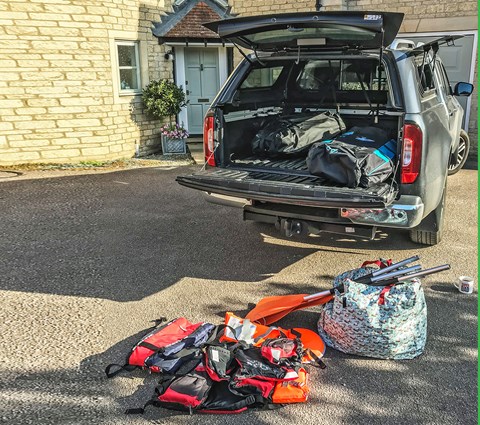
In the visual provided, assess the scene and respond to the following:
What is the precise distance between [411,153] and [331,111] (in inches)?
63.3

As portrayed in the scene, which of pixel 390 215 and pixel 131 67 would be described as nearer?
pixel 390 215

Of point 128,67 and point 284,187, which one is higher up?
point 128,67

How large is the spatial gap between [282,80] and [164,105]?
5.43m

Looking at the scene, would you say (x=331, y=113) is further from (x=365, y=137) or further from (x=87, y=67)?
(x=87, y=67)

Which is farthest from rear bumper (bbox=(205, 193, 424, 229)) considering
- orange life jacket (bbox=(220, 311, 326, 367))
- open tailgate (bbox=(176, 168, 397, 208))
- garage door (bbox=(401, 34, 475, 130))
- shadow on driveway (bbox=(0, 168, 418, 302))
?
garage door (bbox=(401, 34, 475, 130))

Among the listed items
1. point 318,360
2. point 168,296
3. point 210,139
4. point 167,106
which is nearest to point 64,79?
point 167,106

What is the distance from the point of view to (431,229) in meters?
4.67

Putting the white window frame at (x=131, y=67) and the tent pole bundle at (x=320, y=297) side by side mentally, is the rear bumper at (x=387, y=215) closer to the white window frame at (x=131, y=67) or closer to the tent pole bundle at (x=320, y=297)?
the tent pole bundle at (x=320, y=297)

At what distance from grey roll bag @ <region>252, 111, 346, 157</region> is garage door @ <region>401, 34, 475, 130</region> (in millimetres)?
6060

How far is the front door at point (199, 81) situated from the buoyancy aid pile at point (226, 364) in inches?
371

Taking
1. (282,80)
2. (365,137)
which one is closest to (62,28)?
(282,80)

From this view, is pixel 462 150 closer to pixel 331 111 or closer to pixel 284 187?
pixel 331 111

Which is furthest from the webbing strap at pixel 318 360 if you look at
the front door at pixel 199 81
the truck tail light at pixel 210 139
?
the front door at pixel 199 81

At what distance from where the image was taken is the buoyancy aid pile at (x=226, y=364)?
2.73 metres
